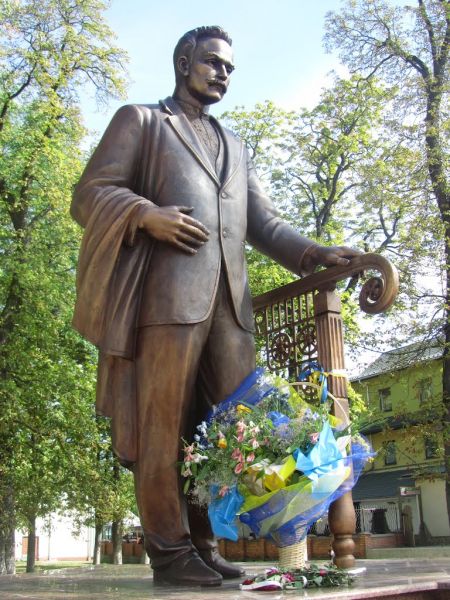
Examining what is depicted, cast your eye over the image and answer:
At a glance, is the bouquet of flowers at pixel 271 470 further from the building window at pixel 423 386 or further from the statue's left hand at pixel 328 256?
the building window at pixel 423 386

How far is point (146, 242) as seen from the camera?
15.5ft

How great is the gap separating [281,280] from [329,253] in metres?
16.2

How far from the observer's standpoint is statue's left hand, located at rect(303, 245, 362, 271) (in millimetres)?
4977

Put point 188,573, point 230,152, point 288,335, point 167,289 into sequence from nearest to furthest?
1. point 188,573
2. point 167,289
3. point 230,152
4. point 288,335

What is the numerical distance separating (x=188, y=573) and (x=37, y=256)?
14.8 m

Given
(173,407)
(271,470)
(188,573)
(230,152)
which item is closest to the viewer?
(271,470)

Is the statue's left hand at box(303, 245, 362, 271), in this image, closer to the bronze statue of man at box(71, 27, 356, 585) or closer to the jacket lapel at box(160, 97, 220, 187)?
the bronze statue of man at box(71, 27, 356, 585)

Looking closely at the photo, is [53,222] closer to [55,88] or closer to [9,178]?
[9,178]

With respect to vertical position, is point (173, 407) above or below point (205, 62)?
below

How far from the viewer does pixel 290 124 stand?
2455 cm

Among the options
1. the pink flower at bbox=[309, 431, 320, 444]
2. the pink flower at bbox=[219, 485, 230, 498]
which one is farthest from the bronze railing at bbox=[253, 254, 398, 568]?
the pink flower at bbox=[219, 485, 230, 498]

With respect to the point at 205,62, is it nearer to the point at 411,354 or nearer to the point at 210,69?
the point at 210,69

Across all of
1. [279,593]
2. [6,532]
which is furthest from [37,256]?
[279,593]

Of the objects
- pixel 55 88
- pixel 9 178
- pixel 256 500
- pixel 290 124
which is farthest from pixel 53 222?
pixel 256 500
